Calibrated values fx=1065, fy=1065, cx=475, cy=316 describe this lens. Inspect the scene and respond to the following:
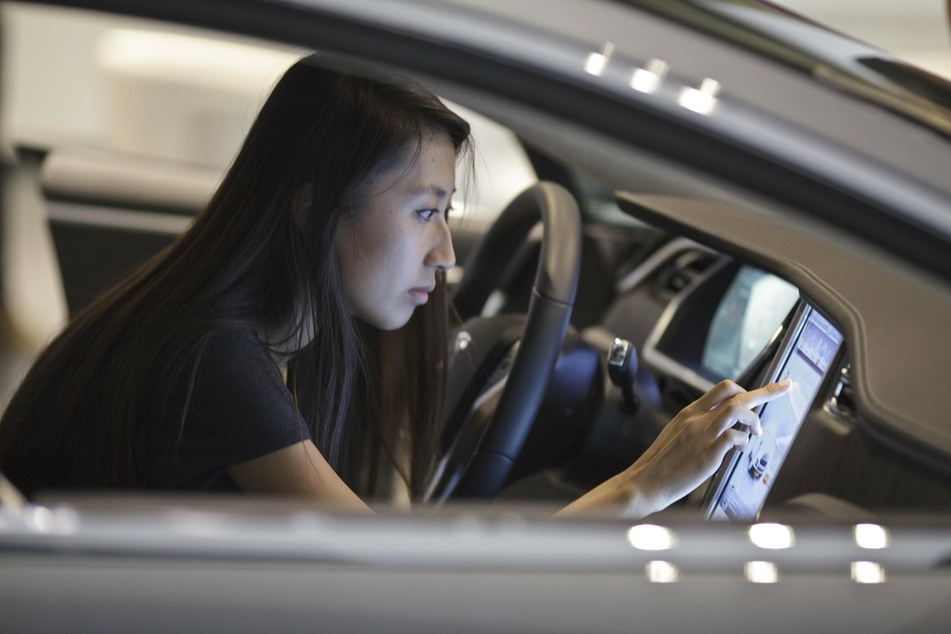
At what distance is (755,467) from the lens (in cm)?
102

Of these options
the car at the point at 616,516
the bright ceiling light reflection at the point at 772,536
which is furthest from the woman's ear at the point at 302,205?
the bright ceiling light reflection at the point at 772,536

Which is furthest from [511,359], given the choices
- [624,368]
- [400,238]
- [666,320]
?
[666,320]

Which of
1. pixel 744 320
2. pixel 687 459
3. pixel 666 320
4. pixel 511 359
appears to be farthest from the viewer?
pixel 666 320

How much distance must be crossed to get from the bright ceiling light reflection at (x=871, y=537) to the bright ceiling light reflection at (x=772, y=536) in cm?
5

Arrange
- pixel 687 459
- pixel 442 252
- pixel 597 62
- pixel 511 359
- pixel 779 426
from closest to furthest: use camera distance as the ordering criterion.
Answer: pixel 597 62 < pixel 687 459 < pixel 779 426 < pixel 442 252 < pixel 511 359

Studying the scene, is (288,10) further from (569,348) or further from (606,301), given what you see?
(606,301)

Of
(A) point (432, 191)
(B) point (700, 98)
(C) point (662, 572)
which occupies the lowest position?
(C) point (662, 572)

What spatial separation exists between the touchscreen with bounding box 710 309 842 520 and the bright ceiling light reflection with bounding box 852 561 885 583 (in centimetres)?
24

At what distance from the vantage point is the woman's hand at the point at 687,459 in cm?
92

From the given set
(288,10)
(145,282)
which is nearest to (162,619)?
(288,10)

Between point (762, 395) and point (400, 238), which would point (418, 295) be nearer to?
point (400, 238)

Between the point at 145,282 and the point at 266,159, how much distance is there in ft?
0.60

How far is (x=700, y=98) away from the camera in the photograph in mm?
685

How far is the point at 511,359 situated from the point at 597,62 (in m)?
0.67
